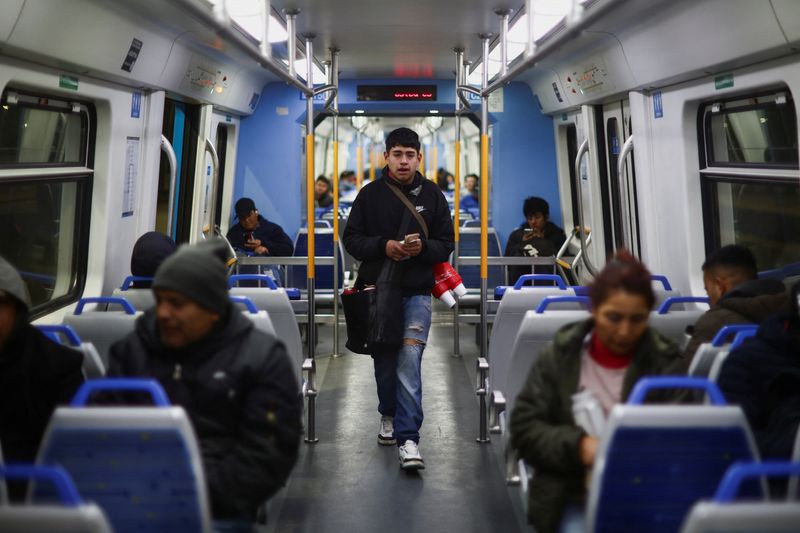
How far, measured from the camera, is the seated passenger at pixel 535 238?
31.2ft

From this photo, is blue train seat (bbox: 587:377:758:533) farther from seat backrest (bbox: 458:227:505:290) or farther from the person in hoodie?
seat backrest (bbox: 458:227:505:290)

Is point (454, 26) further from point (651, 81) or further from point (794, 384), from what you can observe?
point (794, 384)

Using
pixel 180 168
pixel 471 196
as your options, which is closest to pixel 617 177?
pixel 180 168

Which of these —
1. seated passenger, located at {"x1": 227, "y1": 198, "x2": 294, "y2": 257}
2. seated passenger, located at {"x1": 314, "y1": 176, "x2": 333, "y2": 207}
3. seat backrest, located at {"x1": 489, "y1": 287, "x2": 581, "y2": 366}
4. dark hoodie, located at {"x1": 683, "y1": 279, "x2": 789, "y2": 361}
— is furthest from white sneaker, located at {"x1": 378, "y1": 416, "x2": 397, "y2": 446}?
seated passenger, located at {"x1": 314, "y1": 176, "x2": 333, "y2": 207}

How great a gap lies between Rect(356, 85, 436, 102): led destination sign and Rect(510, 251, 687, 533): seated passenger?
26.9ft

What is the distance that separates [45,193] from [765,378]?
4084 mm

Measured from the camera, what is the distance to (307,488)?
17.0 feet

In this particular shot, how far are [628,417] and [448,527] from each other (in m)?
2.34

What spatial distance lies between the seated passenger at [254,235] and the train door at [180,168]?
20.8 inches

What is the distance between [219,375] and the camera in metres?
2.77

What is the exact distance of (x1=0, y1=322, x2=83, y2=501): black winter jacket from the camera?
3037mm

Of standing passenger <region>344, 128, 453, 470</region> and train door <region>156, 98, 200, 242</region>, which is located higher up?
train door <region>156, 98, 200, 242</region>

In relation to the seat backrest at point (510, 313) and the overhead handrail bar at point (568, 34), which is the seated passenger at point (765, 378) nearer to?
the overhead handrail bar at point (568, 34)

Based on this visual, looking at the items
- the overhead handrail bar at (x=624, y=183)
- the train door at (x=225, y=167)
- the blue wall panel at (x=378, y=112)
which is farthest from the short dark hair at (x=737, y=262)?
the train door at (x=225, y=167)
